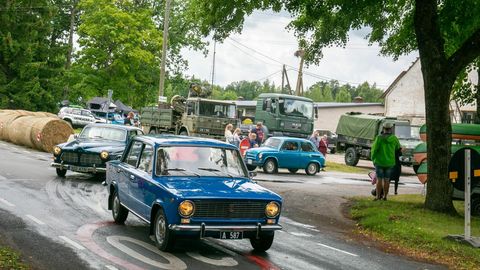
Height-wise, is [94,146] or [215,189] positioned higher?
[94,146]

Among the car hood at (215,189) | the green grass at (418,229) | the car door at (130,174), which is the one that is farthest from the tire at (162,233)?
the green grass at (418,229)

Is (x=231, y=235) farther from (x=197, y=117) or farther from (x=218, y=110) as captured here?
(x=218, y=110)

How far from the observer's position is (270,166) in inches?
995

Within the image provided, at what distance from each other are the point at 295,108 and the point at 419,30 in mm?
19765

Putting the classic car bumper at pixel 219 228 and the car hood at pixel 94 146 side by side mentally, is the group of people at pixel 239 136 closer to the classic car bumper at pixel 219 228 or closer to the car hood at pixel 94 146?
the car hood at pixel 94 146

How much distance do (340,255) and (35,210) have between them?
19.2 feet

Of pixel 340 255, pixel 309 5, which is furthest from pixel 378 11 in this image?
pixel 340 255

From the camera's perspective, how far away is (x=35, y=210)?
12008 mm

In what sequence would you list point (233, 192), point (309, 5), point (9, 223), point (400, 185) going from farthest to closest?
point (400, 185), point (309, 5), point (9, 223), point (233, 192)

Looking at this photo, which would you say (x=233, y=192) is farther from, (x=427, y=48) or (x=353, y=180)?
(x=353, y=180)

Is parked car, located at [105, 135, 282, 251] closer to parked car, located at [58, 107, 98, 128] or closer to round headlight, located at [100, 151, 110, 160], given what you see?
round headlight, located at [100, 151, 110, 160]

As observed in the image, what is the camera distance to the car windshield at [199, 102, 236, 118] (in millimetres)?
31625

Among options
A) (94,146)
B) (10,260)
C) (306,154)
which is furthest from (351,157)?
(10,260)

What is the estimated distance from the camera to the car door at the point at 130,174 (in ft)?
33.3
